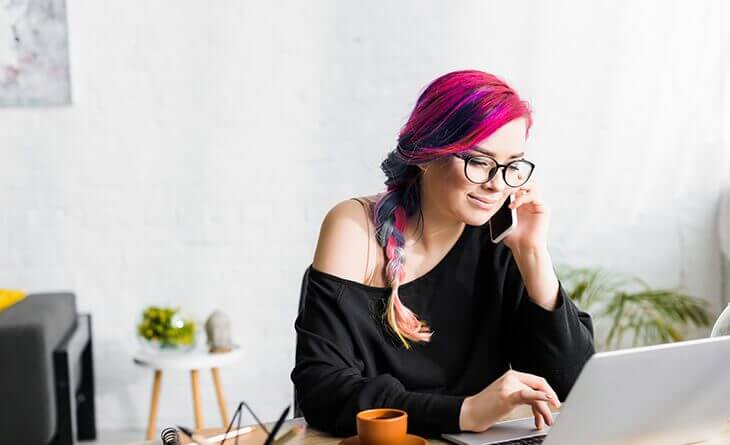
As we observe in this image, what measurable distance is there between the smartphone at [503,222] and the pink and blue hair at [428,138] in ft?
0.46

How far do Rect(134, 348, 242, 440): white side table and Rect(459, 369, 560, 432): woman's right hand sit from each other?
2069 millimetres

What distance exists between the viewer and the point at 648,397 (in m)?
1.15

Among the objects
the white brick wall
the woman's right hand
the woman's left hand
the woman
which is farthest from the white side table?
the woman's right hand

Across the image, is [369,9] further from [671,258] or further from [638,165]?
[671,258]

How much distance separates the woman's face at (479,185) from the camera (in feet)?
5.10

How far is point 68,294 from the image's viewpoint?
11.6 feet

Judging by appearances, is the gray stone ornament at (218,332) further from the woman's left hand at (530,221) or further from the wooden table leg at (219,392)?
the woman's left hand at (530,221)

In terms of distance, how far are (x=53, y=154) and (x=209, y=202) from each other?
2.08 feet

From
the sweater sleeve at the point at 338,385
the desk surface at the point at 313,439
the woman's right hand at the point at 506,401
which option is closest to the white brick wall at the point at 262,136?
the sweater sleeve at the point at 338,385

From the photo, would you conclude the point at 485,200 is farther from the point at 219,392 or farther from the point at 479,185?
the point at 219,392

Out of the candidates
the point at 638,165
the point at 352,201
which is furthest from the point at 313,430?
the point at 638,165

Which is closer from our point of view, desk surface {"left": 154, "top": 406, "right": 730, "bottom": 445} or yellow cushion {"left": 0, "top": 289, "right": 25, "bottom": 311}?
desk surface {"left": 154, "top": 406, "right": 730, "bottom": 445}

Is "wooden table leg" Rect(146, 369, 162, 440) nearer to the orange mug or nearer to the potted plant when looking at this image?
the potted plant

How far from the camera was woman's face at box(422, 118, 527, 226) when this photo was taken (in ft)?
5.10
